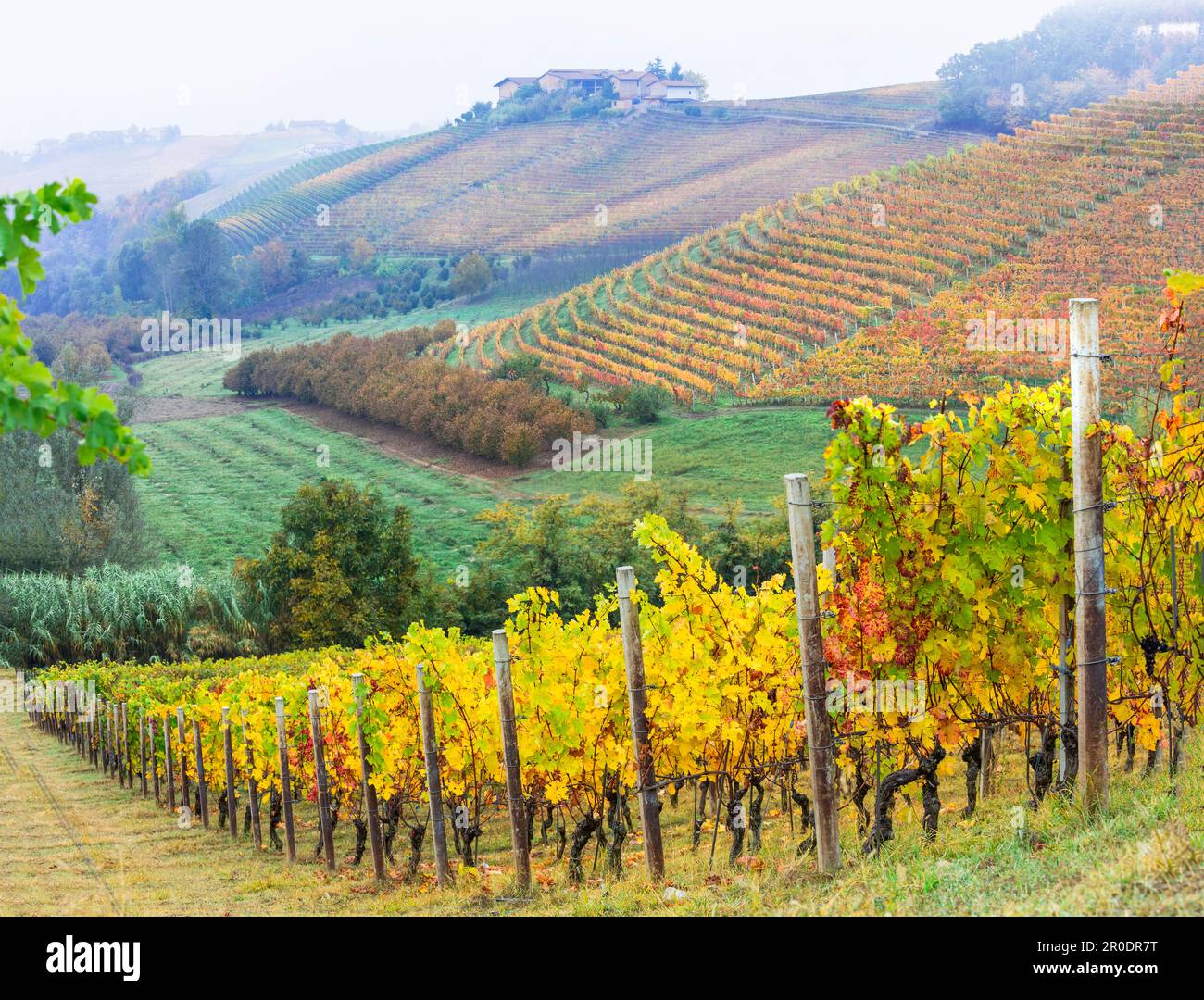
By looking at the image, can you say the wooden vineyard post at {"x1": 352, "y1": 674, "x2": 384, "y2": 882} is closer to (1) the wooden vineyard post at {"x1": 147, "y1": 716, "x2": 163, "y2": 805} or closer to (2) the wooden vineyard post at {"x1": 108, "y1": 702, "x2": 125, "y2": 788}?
(1) the wooden vineyard post at {"x1": 147, "y1": 716, "x2": 163, "y2": 805}

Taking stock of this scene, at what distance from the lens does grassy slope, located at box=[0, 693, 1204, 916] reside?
5527 mm

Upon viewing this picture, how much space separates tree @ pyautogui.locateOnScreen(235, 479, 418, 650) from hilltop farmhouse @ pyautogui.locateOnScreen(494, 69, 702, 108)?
94122 millimetres

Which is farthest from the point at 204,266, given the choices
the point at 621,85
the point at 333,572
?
the point at 333,572

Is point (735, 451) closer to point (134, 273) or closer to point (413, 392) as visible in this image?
point (413, 392)

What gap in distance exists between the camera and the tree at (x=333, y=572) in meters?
37.1

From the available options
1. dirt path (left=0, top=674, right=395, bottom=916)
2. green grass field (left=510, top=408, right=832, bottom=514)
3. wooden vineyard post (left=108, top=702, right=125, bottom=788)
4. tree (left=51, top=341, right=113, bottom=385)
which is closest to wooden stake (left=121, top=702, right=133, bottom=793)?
wooden vineyard post (left=108, top=702, right=125, bottom=788)

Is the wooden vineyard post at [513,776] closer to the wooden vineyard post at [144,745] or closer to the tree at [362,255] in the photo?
the wooden vineyard post at [144,745]

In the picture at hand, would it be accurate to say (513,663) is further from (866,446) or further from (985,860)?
(985,860)

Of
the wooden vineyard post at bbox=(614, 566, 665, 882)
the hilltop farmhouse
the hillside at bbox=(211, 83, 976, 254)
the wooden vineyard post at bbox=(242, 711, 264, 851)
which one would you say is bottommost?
the wooden vineyard post at bbox=(242, 711, 264, 851)

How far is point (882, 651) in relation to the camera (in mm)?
7633

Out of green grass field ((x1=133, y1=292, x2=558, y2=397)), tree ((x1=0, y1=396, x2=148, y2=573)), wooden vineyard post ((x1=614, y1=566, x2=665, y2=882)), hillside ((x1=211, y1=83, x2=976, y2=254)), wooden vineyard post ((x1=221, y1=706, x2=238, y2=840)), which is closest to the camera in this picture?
wooden vineyard post ((x1=614, y1=566, x2=665, y2=882))

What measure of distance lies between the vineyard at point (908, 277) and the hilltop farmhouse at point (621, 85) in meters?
54.1

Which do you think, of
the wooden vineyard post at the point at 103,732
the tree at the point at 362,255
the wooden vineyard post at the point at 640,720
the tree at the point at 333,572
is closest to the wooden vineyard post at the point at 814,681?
the wooden vineyard post at the point at 640,720
